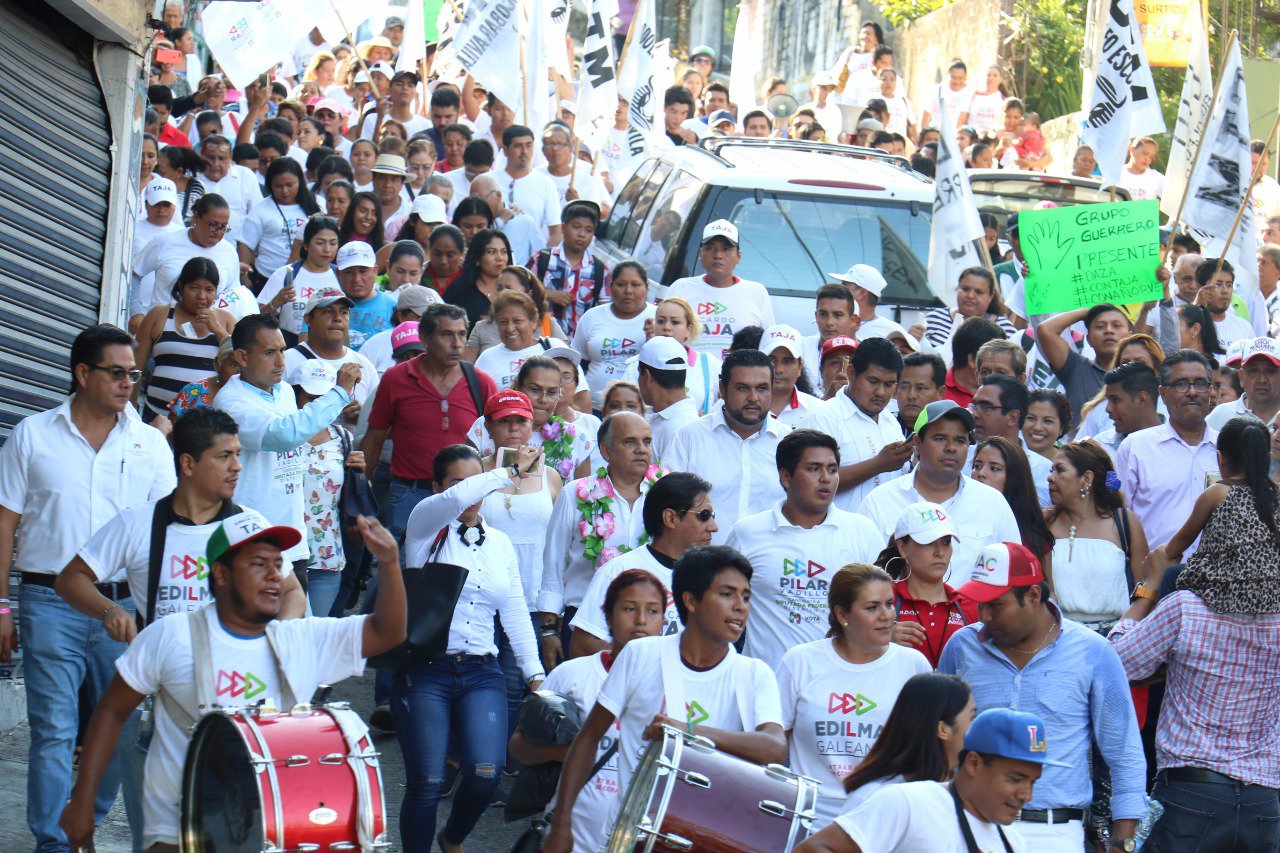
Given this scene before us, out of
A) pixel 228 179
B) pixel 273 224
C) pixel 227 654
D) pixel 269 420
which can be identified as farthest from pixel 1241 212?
pixel 228 179

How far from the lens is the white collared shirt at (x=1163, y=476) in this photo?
8.98m

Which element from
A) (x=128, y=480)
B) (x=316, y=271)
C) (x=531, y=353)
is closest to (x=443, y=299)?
(x=316, y=271)

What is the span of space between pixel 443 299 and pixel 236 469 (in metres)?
→ 5.38

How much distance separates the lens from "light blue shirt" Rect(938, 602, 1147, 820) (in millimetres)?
6445

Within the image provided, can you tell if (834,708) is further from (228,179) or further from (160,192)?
(228,179)

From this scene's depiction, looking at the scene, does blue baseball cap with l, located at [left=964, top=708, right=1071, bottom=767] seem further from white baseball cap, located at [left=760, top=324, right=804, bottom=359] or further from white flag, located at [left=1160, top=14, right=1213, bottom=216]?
white flag, located at [left=1160, top=14, right=1213, bottom=216]

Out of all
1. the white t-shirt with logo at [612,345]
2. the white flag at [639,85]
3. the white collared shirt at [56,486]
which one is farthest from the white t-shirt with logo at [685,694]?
the white flag at [639,85]

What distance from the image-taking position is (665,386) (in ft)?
31.3

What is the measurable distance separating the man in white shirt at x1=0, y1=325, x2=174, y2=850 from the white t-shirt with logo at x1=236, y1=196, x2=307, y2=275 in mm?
6653

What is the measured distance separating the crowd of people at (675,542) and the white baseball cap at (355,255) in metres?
0.02

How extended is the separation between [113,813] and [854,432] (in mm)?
3918

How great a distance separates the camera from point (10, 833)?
25.3 ft

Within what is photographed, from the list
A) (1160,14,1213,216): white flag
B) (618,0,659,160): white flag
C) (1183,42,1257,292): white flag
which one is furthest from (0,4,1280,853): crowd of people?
(618,0,659,160): white flag

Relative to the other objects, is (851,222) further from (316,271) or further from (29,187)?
(29,187)
